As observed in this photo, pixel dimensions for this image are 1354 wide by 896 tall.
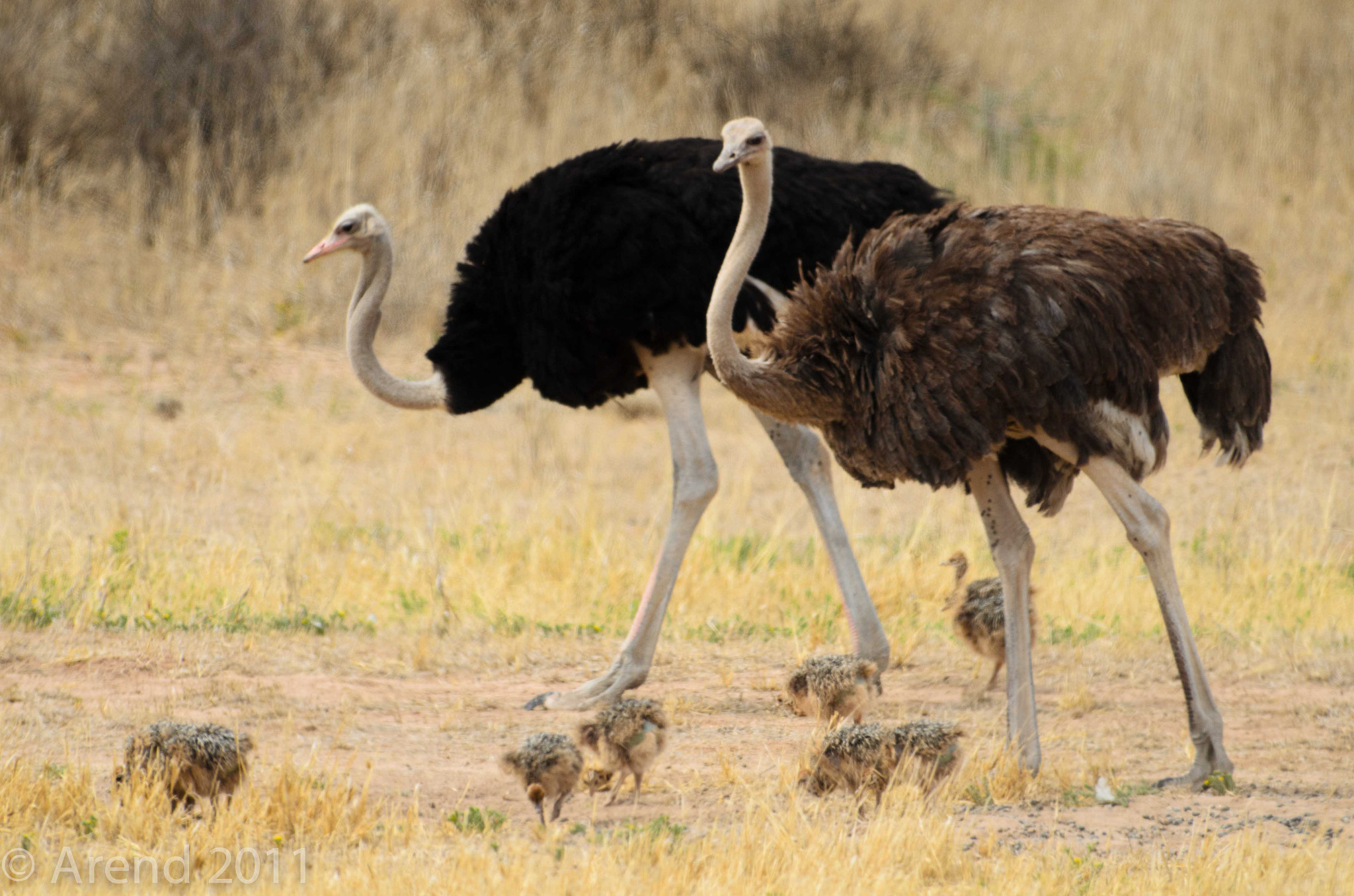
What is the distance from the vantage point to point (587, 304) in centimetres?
647

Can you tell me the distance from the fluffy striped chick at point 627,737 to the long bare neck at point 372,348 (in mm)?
2330

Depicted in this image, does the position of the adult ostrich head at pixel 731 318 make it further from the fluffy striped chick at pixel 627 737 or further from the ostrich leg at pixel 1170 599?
the fluffy striped chick at pixel 627 737

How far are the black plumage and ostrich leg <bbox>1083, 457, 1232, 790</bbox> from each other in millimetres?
1777

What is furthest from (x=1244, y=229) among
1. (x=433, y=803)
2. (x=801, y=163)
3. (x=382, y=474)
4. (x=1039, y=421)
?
(x=433, y=803)

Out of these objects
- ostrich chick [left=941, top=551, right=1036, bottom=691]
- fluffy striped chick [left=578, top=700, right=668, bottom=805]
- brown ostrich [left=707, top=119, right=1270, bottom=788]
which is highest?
brown ostrich [left=707, top=119, right=1270, bottom=788]

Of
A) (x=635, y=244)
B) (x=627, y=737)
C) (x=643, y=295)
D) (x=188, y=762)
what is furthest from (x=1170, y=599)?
(x=188, y=762)

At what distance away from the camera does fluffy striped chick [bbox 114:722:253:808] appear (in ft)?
15.0

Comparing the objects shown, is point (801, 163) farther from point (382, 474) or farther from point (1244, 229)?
point (1244, 229)

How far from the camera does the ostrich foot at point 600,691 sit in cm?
644

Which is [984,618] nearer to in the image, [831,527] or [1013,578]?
[831,527]

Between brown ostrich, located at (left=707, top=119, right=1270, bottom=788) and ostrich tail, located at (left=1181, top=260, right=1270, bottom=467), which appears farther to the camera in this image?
ostrich tail, located at (left=1181, top=260, right=1270, bottom=467)

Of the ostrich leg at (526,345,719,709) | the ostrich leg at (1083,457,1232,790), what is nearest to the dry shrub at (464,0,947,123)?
the ostrich leg at (526,345,719,709)

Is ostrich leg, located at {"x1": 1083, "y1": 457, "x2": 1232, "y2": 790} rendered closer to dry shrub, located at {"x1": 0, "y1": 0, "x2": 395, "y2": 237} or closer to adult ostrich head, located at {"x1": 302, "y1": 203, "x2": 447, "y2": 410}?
adult ostrich head, located at {"x1": 302, "y1": 203, "x2": 447, "y2": 410}

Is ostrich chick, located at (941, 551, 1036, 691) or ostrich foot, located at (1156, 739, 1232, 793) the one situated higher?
ostrich chick, located at (941, 551, 1036, 691)
